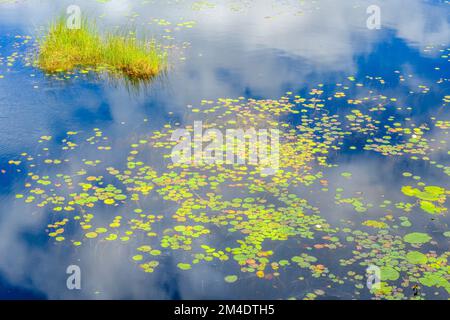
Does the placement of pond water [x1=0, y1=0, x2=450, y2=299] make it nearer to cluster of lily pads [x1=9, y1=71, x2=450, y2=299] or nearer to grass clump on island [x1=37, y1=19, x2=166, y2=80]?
cluster of lily pads [x1=9, y1=71, x2=450, y2=299]

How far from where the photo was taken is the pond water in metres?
5.73

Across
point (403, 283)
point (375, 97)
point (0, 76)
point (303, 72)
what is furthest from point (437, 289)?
point (0, 76)

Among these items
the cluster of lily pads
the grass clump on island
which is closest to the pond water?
the cluster of lily pads

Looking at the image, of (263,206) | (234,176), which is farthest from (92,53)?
(263,206)

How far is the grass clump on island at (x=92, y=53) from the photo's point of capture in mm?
11180

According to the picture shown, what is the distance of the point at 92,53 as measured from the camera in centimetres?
1155

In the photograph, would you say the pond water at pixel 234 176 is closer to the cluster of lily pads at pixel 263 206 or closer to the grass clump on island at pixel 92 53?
the cluster of lily pads at pixel 263 206

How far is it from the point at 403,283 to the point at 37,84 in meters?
7.69

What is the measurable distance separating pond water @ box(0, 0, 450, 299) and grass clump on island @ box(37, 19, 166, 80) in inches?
14.1

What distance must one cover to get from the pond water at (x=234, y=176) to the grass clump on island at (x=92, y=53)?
358 mm

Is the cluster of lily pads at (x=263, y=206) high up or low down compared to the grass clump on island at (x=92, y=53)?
down

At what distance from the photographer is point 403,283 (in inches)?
217

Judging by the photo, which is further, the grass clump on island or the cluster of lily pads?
the grass clump on island

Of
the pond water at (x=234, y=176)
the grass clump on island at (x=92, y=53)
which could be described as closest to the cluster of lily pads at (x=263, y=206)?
the pond water at (x=234, y=176)
